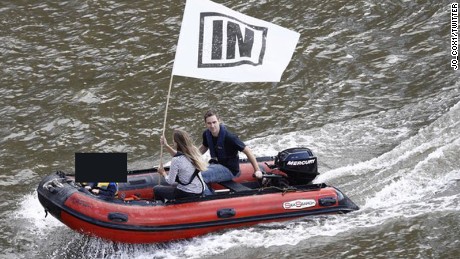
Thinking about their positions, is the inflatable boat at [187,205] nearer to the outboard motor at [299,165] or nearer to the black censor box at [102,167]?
the outboard motor at [299,165]

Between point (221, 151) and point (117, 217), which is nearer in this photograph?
point (117, 217)

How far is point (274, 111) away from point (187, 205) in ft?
15.1

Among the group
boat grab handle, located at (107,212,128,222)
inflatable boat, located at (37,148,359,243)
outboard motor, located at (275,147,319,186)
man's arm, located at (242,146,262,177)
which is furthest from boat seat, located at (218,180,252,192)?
boat grab handle, located at (107,212,128,222)

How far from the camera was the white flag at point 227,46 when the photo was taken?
39.3ft

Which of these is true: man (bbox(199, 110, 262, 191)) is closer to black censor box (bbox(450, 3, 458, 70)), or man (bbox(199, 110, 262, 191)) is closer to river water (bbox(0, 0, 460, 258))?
river water (bbox(0, 0, 460, 258))

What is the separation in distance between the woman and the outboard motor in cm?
140

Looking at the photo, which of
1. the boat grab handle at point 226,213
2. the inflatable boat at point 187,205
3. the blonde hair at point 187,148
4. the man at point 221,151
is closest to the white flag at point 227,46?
the man at point 221,151

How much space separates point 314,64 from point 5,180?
6.26 m

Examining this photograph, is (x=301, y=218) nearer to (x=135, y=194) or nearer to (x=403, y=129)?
(x=135, y=194)

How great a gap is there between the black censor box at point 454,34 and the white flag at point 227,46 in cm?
600

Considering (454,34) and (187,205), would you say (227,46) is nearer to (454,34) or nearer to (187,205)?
(187,205)

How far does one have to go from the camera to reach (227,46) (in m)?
12.0

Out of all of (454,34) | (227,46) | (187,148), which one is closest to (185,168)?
(187,148)

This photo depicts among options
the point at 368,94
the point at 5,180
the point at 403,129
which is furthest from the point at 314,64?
the point at 5,180
